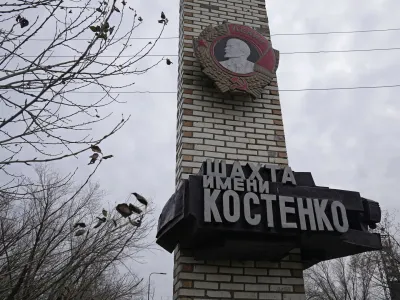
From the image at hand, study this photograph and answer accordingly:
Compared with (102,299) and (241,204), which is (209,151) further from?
(102,299)

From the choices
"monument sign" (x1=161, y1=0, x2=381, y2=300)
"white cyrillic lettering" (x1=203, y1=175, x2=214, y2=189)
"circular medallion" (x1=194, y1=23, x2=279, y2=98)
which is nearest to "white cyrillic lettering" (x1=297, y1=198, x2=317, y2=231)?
"monument sign" (x1=161, y1=0, x2=381, y2=300)

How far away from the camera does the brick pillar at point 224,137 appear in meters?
3.39

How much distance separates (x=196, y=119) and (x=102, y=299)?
19.0 ft

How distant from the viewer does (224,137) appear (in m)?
4.10

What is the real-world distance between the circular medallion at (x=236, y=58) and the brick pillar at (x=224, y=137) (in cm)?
21

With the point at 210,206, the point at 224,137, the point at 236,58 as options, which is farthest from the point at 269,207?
the point at 236,58

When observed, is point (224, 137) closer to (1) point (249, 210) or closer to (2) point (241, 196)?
(2) point (241, 196)

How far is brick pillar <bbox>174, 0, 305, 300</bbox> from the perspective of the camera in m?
3.39

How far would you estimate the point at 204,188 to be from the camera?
302cm

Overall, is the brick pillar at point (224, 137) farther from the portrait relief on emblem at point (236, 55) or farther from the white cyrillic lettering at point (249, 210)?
the white cyrillic lettering at point (249, 210)

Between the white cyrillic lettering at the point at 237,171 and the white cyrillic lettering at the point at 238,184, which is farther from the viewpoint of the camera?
the white cyrillic lettering at the point at 237,171

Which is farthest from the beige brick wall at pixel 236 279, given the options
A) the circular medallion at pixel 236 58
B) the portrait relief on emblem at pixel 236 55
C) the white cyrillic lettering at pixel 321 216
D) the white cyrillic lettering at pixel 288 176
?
the portrait relief on emblem at pixel 236 55

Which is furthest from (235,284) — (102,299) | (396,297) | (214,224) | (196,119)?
(396,297)

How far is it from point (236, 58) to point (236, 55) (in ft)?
0.13
